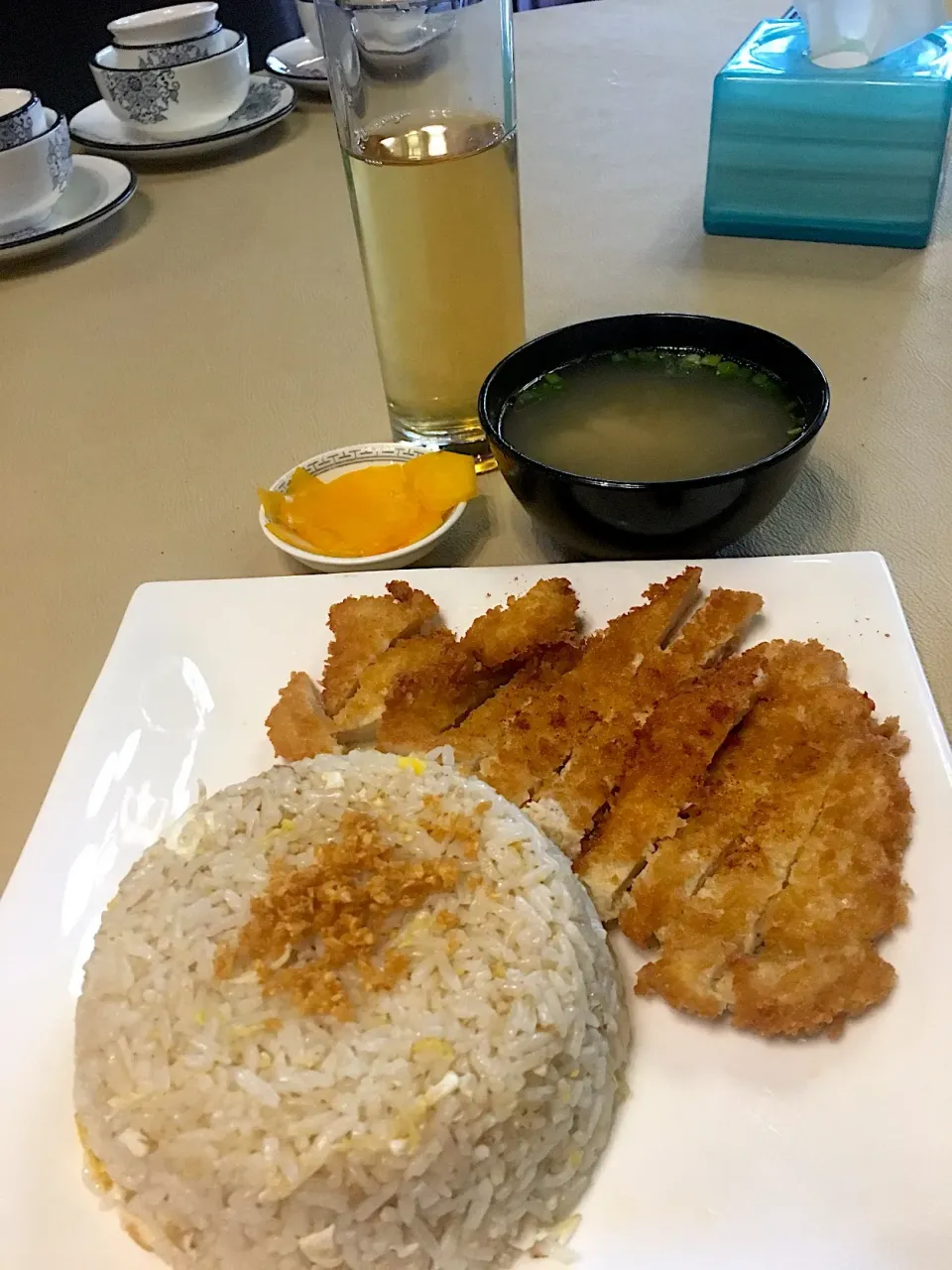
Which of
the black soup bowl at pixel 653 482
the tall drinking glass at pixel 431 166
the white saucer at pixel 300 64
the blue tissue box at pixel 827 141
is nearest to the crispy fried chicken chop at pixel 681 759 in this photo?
the black soup bowl at pixel 653 482

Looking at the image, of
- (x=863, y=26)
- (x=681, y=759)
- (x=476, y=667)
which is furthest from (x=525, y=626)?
(x=863, y=26)

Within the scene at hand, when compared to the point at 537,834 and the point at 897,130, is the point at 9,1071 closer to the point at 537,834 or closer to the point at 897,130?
the point at 537,834

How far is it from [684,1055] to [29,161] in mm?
2549

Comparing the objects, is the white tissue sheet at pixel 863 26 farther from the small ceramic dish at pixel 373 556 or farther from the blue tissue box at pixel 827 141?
the small ceramic dish at pixel 373 556

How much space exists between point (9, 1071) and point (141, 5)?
15.0ft

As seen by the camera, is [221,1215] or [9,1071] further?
[9,1071]

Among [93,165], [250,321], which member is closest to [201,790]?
[250,321]

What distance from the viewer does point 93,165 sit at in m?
2.97

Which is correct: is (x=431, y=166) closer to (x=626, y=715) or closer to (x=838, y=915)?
(x=626, y=715)

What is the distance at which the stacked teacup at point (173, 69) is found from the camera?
2918 millimetres

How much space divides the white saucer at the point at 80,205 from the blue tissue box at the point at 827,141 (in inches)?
62.5

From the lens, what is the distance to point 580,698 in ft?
4.42

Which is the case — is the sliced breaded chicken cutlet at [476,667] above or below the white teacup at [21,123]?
below

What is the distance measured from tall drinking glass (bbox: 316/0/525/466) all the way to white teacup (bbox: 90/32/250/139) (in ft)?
5.04
